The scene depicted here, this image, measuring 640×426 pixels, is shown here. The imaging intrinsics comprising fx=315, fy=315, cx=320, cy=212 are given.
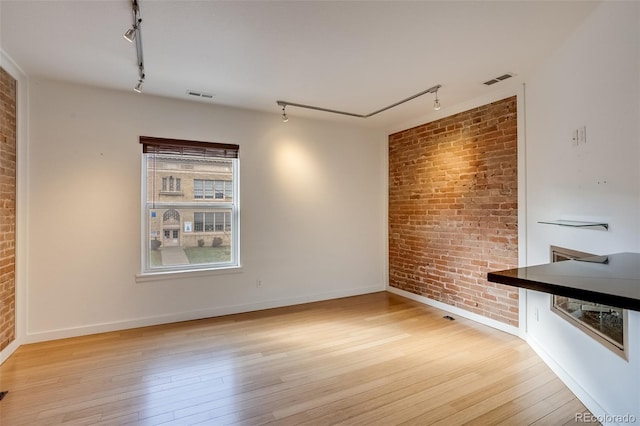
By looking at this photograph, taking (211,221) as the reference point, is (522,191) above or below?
above

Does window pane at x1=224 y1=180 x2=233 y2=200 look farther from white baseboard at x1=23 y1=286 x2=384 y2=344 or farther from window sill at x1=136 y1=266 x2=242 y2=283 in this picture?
white baseboard at x1=23 y1=286 x2=384 y2=344

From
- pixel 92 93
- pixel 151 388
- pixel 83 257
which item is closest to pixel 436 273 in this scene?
pixel 151 388

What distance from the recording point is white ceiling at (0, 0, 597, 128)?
81.7 inches

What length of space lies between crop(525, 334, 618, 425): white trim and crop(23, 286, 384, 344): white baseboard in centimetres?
249

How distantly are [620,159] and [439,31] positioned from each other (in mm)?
1454

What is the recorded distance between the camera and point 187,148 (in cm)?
383

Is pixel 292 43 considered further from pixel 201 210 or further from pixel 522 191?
pixel 522 191

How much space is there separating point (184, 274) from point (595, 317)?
392 cm

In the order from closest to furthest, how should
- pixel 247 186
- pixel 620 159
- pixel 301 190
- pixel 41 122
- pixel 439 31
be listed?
1. pixel 620 159
2. pixel 439 31
3. pixel 41 122
4. pixel 247 186
5. pixel 301 190

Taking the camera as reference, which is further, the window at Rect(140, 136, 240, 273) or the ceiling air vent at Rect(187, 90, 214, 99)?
the window at Rect(140, 136, 240, 273)

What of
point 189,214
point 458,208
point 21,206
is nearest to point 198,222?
point 189,214

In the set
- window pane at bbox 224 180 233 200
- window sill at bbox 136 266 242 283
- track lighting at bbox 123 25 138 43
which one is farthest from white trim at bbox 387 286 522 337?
track lighting at bbox 123 25 138 43

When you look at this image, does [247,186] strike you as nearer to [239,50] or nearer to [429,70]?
[239,50]

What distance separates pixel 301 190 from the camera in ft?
15.0
